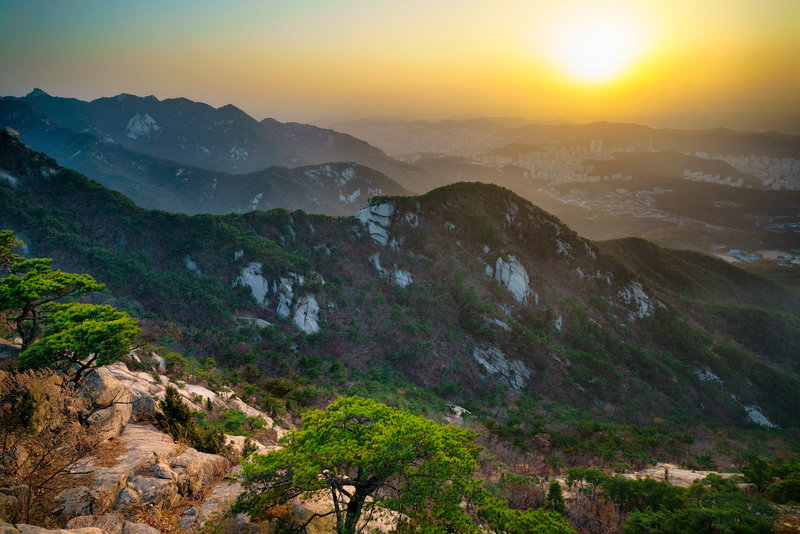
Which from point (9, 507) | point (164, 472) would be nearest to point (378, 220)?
point (164, 472)

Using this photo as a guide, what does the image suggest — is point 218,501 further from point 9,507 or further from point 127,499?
point 9,507

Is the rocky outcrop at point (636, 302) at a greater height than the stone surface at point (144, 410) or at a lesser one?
lesser

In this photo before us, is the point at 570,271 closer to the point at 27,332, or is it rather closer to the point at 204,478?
the point at 204,478

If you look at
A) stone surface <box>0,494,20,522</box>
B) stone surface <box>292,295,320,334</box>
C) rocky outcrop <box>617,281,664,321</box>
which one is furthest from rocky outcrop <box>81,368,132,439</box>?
rocky outcrop <box>617,281,664,321</box>

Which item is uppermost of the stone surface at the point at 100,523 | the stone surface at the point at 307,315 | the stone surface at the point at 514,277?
the stone surface at the point at 100,523

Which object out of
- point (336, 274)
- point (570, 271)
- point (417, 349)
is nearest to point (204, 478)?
point (417, 349)

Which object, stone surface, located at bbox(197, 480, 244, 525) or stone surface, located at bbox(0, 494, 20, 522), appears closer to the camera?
stone surface, located at bbox(0, 494, 20, 522)

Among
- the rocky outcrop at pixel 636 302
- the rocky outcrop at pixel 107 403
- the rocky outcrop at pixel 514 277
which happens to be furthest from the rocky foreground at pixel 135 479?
the rocky outcrop at pixel 636 302

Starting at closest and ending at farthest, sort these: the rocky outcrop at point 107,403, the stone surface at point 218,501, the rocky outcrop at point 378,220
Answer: the stone surface at point 218,501 < the rocky outcrop at point 107,403 < the rocky outcrop at point 378,220

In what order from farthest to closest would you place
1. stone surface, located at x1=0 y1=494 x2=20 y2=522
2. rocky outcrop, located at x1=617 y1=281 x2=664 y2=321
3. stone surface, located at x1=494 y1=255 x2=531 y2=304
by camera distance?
rocky outcrop, located at x1=617 y1=281 x2=664 y2=321 → stone surface, located at x1=494 y1=255 x2=531 y2=304 → stone surface, located at x1=0 y1=494 x2=20 y2=522

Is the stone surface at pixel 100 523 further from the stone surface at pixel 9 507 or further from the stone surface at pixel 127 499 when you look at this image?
the stone surface at pixel 9 507

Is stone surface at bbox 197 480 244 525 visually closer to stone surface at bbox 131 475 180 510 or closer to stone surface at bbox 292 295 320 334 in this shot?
stone surface at bbox 131 475 180 510
